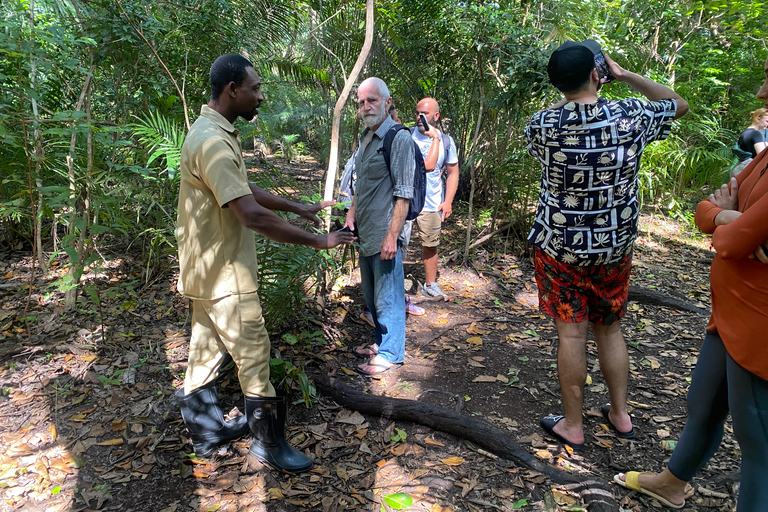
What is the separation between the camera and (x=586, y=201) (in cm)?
237

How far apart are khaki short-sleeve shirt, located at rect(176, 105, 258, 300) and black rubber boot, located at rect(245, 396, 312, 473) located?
62cm

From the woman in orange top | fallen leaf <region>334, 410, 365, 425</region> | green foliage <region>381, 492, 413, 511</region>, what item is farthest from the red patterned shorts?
fallen leaf <region>334, 410, 365, 425</region>

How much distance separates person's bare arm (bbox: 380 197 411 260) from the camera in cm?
328

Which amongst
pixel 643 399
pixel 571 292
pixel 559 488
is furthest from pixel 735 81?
pixel 559 488

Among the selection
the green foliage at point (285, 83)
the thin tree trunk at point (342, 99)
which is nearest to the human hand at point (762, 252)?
the green foliage at point (285, 83)

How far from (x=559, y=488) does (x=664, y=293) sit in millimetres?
3612

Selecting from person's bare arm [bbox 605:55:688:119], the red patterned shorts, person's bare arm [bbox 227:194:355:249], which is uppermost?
person's bare arm [bbox 605:55:688:119]

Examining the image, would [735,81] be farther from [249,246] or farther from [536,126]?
[249,246]

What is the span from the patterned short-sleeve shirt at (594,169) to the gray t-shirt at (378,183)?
100cm

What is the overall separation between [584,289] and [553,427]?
909 mm

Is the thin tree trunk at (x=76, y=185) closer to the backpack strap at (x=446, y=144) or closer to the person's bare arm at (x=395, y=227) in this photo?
the person's bare arm at (x=395, y=227)

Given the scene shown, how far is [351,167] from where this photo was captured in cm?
417

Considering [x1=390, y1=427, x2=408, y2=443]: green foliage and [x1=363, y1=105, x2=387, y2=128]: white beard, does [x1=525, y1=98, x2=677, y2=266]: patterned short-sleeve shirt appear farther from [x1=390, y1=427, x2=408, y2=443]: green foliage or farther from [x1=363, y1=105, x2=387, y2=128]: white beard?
[x1=390, y1=427, x2=408, y2=443]: green foliage

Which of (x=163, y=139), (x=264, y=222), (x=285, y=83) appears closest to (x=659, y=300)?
(x=264, y=222)
